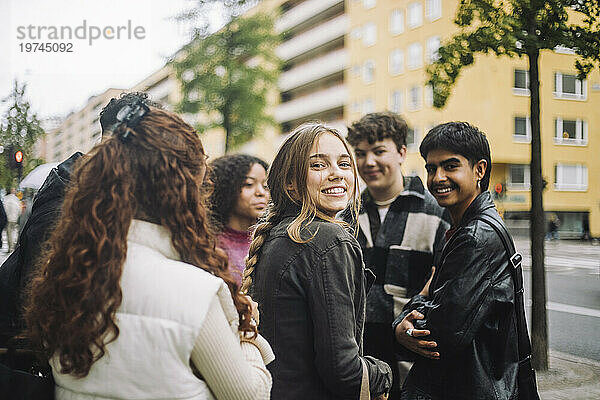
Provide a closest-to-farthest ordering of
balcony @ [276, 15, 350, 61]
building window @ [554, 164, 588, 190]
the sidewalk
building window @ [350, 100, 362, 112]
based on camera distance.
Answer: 1. the sidewalk
2. building window @ [554, 164, 588, 190]
3. building window @ [350, 100, 362, 112]
4. balcony @ [276, 15, 350, 61]

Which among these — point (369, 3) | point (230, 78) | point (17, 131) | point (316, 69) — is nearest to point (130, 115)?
point (17, 131)

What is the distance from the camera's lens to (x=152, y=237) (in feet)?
5.04

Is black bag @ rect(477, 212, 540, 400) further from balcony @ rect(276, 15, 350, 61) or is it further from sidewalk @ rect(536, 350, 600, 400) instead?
balcony @ rect(276, 15, 350, 61)

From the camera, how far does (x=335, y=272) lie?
1.96m

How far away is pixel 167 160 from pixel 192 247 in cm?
24

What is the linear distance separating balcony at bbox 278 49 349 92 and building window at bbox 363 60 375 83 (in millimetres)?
2467

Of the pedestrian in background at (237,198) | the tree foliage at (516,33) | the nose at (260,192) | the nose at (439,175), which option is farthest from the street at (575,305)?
the nose at (439,175)

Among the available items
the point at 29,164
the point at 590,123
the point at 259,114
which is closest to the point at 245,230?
the point at 29,164

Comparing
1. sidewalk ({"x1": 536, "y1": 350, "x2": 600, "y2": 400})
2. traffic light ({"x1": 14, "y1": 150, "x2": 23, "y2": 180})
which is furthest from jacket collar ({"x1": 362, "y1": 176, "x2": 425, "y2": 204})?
sidewalk ({"x1": 536, "y1": 350, "x2": 600, "y2": 400})

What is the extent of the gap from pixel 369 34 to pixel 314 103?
24.9 feet

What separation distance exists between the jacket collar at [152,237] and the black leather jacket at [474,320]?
1.20 m

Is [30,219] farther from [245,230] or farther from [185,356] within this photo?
[245,230]

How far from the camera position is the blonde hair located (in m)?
2.22

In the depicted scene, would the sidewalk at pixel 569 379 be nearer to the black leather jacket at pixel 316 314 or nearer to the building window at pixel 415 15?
the black leather jacket at pixel 316 314
